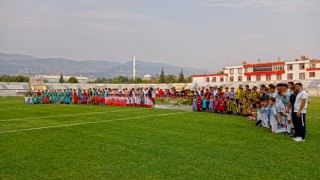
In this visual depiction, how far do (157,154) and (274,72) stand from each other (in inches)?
2921

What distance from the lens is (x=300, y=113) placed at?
27.9 ft

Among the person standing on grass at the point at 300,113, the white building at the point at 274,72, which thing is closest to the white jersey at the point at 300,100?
the person standing on grass at the point at 300,113

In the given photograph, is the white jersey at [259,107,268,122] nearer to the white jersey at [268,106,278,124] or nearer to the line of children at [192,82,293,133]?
the line of children at [192,82,293,133]

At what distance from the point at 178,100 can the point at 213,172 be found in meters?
13.7

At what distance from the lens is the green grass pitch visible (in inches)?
214

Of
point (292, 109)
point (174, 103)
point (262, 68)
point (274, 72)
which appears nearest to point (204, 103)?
point (174, 103)

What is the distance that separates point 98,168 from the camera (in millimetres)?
5754

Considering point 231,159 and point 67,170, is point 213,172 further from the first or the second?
point 67,170

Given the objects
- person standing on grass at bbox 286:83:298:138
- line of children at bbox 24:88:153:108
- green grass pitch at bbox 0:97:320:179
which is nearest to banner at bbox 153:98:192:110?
line of children at bbox 24:88:153:108

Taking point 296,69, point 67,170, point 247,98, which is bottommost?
point 67,170

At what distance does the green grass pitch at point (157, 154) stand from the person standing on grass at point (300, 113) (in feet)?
0.95

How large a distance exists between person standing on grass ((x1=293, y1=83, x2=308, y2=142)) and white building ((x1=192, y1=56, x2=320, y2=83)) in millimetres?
61958

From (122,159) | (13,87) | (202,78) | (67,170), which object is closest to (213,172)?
(122,159)

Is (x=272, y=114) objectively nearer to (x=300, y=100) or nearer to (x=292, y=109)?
(x=292, y=109)
